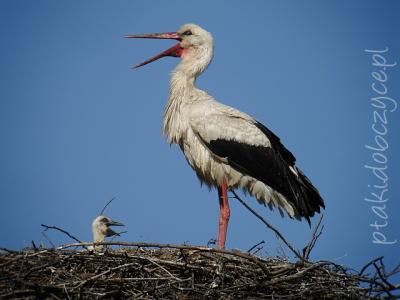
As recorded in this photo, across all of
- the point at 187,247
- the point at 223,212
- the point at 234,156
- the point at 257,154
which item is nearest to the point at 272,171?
the point at 257,154

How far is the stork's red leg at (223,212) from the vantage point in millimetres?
7398

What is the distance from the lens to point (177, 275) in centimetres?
562

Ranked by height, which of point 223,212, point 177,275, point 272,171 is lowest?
point 177,275

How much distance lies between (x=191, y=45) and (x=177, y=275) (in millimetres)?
3107

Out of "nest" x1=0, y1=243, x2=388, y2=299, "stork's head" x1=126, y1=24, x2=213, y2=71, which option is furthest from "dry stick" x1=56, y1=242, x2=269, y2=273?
"stork's head" x1=126, y1=24, x2=213, y2=71

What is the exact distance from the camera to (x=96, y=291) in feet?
17.6

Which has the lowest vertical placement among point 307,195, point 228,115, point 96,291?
point 96,291

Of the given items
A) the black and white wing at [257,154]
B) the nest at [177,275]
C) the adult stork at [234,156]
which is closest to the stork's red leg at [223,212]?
the adult stork at [234,156]

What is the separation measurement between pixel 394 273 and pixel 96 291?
6.49 feet

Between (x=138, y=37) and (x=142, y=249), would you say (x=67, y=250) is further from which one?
(x=138, y=37)

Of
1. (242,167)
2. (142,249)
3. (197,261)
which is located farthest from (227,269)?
(242,167)

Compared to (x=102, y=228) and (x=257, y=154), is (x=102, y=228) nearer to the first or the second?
(x=102, y=228)

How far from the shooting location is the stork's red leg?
7398 millimetres

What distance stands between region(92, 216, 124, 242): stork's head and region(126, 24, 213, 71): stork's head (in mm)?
1798
